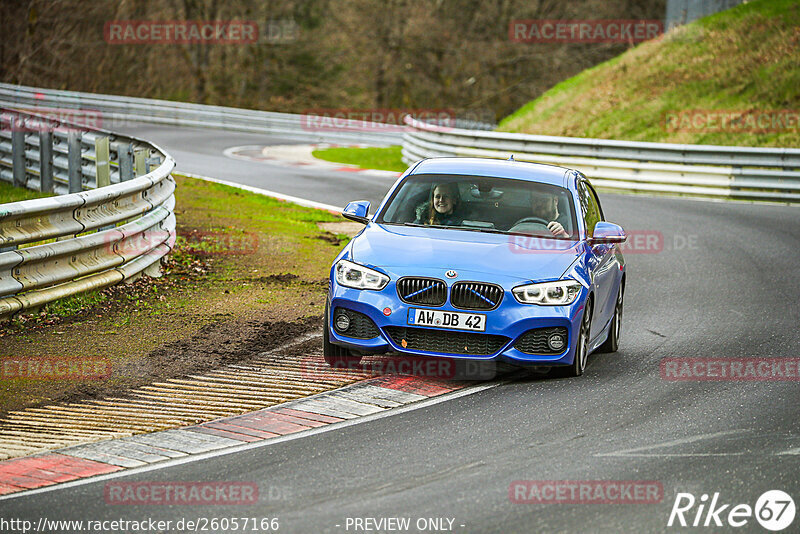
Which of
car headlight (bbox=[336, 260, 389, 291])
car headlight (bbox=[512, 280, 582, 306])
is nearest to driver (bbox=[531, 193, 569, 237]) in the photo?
car headlight (bbox=[512, 280, 582, 306])

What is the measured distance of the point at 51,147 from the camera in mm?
16734

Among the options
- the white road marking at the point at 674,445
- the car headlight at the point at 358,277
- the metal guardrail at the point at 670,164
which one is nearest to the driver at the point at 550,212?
the car headlight at the point at 358,277

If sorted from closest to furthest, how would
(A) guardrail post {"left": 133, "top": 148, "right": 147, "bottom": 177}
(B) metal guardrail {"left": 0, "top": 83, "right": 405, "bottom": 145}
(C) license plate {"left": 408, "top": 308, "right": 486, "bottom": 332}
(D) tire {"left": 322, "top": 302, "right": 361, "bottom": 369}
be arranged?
A: (C) license plate {"left": 408, "top": 308, "right": 486, "bottom": 332} → (D) tire {"left": 322, "top": 302, "right": 361, "bottom": 369} → (A) guardrail post {"left": 133, "top": 148, "right": 147, "bottom": 177} → (B) metal guardrail {"left": 0, "top": 83, "right": 405, "bottom": 145}

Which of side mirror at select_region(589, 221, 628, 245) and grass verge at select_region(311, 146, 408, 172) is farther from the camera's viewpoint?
grass verge at select_region(311, 146, 408, 172)

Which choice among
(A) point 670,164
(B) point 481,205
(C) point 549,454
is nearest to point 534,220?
(B) point 481,205

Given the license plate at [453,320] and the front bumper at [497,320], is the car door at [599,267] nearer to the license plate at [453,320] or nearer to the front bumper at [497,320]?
the front bumper at [497,320]

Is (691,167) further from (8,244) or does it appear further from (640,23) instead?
(640,23)

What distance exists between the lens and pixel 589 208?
962 centimetres

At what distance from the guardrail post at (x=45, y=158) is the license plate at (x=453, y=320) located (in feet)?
34.4

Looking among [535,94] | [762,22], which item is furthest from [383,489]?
[535,94]

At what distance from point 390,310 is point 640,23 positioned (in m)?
54.3

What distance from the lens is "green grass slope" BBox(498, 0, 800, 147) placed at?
1121 inches

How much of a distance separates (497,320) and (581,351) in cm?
88

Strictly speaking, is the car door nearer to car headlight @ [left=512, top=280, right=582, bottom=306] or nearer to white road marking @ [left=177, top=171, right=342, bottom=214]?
car headlight @ [left=512, top=280, right=582, bottom=306]
